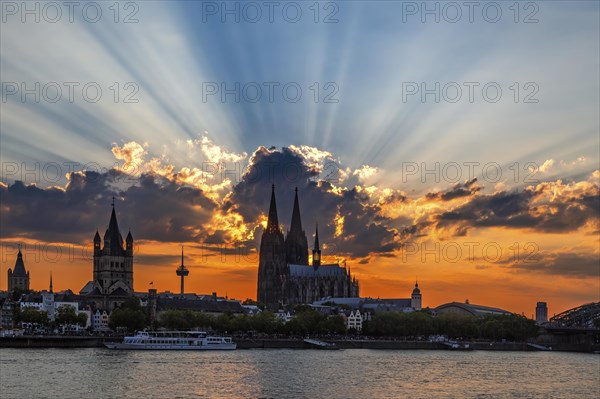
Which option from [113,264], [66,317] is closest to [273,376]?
[66,317]

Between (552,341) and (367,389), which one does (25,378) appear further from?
(552,341)

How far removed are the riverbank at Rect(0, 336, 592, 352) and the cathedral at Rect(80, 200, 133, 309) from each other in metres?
47.8

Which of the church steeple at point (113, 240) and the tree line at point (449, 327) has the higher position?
the church steeple at point (113, 240)

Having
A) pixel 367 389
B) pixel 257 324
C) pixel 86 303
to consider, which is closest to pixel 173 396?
pixel 367 389

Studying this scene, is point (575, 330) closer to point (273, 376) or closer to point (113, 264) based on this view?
point (113, 264)

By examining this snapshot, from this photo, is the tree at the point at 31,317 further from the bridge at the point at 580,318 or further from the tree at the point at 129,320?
the bridge at the point at 580,318

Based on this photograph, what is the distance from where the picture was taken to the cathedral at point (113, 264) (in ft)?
588

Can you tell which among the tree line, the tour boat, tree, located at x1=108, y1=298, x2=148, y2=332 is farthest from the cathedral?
the tour boat

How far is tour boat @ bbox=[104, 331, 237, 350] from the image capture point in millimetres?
119312

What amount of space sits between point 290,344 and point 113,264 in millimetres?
56827

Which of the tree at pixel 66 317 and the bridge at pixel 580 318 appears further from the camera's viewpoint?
the bridge at pixel 580 318

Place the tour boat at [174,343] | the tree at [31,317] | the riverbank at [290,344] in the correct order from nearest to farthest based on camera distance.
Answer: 1. the tour boat at [174,343]
2. the riverbank at [290,344]
3. the tree at [31,317]

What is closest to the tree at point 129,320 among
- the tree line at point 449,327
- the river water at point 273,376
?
the river water at point 273,376

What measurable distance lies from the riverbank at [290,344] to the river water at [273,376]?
9.01m
